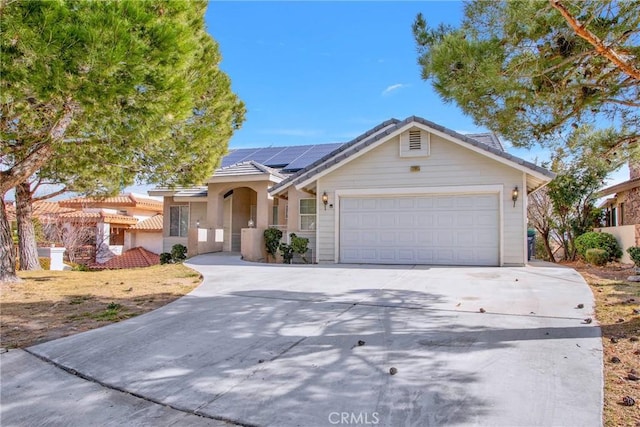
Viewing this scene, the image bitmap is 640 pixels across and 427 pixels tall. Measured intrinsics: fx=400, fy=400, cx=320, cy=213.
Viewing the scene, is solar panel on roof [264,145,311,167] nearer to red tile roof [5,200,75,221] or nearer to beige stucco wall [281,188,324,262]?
beige stucco wall [281,188,324,262]

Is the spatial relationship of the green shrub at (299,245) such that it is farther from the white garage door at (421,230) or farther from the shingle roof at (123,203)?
the shingle roof at (123,203)

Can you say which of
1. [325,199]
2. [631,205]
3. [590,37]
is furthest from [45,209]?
[631,205]

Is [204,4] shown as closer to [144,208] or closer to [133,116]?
[133,116]

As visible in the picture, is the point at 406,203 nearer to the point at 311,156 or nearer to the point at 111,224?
the point at 311,156

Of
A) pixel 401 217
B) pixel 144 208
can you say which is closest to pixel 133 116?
pixel 401 217

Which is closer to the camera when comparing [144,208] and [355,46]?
[355,46]

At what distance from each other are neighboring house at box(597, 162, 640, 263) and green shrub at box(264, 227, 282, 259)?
12079mm

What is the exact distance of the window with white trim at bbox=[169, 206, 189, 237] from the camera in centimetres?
1955

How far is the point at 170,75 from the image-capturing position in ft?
21.2

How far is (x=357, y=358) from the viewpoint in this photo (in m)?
4.05

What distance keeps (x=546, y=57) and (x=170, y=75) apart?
18.7 feet

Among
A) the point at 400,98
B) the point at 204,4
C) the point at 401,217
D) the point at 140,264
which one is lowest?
the point at 140,264

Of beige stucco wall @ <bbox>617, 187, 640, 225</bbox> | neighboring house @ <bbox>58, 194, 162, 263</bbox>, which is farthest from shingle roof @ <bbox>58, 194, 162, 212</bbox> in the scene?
beige stucco wall @ <bbox>617, 187, 640, 225</bbox>

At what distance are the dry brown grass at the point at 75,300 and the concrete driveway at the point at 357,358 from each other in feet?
1.61
